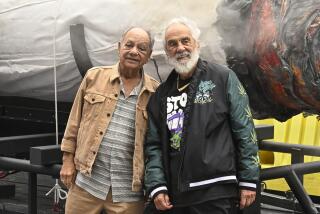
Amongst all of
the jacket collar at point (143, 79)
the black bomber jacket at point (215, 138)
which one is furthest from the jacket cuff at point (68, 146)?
the black bomber jacket at point (215, 138)

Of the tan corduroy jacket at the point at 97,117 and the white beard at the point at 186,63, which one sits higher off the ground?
the white beard at the point at 186,63

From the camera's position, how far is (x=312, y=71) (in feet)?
9.21

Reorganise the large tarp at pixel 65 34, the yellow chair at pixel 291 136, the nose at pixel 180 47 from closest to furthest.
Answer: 1. the nose at pixel 180 47
2. the large tarp at pixel 65 34
3. the yellow chair at pixel 291 136

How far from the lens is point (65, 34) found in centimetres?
372

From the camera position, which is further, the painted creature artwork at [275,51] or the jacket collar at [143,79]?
the jacket collar at [143,79]

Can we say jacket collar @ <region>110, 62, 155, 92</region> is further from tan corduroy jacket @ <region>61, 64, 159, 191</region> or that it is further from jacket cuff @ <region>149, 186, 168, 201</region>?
jacket cuff @ <region>149, 186, 168, 201</region>

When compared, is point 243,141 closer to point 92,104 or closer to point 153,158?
point 153,158

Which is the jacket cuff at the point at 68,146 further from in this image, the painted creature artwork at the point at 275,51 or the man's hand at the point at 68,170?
the painted creature artwork at the point at 275,51

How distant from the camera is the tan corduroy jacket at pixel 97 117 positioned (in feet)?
9.59

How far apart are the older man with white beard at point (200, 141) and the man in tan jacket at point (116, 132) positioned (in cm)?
16

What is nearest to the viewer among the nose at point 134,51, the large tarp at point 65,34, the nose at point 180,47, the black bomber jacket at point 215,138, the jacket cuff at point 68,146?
the black bomber jacket at point 215,138

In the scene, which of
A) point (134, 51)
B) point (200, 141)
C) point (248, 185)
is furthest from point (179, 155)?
point (134, 51)

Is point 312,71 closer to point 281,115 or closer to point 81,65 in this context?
point 281,115

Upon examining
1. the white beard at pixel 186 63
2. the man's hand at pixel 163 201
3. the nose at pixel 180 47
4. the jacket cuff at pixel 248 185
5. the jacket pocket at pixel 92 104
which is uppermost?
the nose at pixel 180 47
